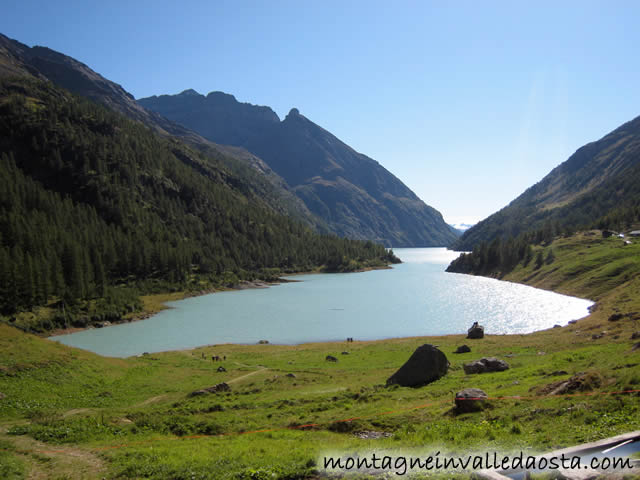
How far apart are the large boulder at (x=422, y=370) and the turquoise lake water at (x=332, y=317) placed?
126ft

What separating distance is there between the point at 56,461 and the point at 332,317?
77857 mm

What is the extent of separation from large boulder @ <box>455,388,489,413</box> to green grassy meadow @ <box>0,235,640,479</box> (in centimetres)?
58

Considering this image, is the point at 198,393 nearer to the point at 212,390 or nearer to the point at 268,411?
the point at 212,390

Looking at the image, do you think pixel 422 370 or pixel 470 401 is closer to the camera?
pixel 470 401

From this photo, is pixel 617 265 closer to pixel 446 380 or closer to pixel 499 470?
pixel 446 380

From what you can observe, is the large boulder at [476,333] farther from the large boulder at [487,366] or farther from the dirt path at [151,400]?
the dirt path at [151,400]

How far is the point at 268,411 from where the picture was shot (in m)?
25.4

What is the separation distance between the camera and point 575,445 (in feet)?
40.2

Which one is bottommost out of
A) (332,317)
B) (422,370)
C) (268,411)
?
(332,317)

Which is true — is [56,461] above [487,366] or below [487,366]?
above

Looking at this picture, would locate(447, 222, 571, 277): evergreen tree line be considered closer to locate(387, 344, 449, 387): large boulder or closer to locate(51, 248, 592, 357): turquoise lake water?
locate(51, 248, 592, 357): turquoise lake water

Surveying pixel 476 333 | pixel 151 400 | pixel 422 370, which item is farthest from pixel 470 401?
pixel 476 333

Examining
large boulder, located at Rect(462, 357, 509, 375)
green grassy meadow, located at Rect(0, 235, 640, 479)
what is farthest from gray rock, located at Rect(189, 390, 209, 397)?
large boulder, located at Rect(462, 357, 509, 375)

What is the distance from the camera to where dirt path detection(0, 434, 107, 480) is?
49.9 ft
